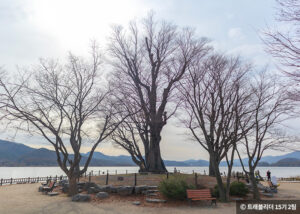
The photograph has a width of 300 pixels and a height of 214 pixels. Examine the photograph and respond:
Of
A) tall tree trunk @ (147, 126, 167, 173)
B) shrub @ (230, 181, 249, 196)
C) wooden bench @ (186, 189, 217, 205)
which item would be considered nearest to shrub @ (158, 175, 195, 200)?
wooden bench @ (186, 189, 217, 205)

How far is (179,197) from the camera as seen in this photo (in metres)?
14.6

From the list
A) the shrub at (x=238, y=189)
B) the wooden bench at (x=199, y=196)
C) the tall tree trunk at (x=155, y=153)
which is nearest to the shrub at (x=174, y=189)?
the wooden bench at (x=199, y=196)

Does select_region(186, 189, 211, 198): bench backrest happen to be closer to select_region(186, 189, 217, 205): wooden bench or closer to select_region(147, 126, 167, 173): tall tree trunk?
select_region(186, 189, 217, 205): wooden bench

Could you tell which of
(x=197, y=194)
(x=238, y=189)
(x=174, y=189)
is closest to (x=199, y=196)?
(x=197, y=194)

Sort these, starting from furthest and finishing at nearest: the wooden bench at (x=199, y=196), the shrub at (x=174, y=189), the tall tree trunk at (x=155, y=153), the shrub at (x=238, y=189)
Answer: the tall tree trunk at (x=155, y=153) < the shrub at (x=238, y=189) < the shrub at (x=174, y=189) < the wooden bench at (x=199, y=196)

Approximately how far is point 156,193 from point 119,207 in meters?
3.85

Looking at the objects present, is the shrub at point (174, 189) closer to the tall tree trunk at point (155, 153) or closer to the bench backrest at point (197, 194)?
the bench backrest at point (197, 194)

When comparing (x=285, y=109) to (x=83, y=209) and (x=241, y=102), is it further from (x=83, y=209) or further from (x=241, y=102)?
(x=83, y=209)

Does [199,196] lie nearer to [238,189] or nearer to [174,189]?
[174,189]

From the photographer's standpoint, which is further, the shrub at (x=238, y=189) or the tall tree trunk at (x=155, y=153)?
the tall tree trunk at (x=155, y=153)

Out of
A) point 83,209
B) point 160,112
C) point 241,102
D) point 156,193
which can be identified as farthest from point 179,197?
point 160,112

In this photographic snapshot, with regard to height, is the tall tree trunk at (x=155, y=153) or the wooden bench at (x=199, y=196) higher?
the tall tree trunk at (x=155, y=153)

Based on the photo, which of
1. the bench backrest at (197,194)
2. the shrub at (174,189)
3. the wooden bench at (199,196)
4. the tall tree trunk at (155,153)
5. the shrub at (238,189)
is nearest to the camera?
the wooden bench at (199,196)

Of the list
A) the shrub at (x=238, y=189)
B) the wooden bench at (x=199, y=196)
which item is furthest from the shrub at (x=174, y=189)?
the shrub at (x=238, y=189)
